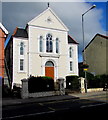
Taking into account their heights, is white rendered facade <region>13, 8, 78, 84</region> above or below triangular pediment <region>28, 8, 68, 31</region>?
below

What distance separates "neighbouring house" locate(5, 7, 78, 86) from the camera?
22.2m

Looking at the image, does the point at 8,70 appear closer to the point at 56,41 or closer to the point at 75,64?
the point at 56,41

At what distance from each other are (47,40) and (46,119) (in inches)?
698

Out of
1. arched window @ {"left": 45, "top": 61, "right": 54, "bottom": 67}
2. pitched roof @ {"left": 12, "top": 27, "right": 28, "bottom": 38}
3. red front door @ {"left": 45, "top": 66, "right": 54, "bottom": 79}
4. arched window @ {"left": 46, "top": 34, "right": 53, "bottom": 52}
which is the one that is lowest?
red front door @ {"left": 45, "top": 66, "right": 54, "bottom": 79}

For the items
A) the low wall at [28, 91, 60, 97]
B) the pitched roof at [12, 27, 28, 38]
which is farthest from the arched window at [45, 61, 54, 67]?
the low wall at [28, 91, 60, 97]

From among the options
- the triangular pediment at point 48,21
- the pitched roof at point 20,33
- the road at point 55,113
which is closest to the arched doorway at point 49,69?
the pitched roof at point 20,33

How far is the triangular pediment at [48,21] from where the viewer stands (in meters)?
23.5

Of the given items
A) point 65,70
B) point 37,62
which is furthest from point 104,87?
point 37,62

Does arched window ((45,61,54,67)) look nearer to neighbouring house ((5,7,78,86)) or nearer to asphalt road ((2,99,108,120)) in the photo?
neighbouring house ((5,7,78,86))

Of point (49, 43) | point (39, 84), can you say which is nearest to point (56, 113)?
point (39, 84)

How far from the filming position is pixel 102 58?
2816 cm

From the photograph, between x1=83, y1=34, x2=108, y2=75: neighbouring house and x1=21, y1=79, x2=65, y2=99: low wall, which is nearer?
x1=21, y1=79, x2=65, y2=99: low wall

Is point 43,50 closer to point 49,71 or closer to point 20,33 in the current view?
point 49,71

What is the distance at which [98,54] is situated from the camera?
29.2 metres
